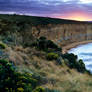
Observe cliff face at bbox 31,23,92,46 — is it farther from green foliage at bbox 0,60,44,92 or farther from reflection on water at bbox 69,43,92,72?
green foliage at bbox 0,60,44,92

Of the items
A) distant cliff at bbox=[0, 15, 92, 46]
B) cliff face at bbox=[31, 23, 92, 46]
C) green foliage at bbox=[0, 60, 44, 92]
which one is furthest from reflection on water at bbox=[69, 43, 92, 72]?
green foliage at bbox=[0, 60, 44, 92]

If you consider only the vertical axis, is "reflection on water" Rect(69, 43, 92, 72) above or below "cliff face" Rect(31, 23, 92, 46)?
below

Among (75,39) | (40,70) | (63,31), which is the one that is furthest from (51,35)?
(40,70)

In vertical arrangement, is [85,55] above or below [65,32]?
below

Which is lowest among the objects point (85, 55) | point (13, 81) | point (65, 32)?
point (85, 55)

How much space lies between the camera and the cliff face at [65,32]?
2566cm

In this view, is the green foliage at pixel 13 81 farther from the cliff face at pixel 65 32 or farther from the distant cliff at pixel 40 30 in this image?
the cliff face at pixel 65 32

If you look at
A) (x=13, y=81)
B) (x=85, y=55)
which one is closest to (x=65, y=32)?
(x=85, y=55)

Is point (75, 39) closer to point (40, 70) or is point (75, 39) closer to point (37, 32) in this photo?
point (37, 32)

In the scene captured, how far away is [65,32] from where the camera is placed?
33.6 m

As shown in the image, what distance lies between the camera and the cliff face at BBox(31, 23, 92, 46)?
25.7 m

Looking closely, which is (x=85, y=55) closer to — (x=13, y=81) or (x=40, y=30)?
(x=40, y=30)

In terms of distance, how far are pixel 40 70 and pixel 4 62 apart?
2.29m

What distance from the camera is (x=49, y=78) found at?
7.43 meters
